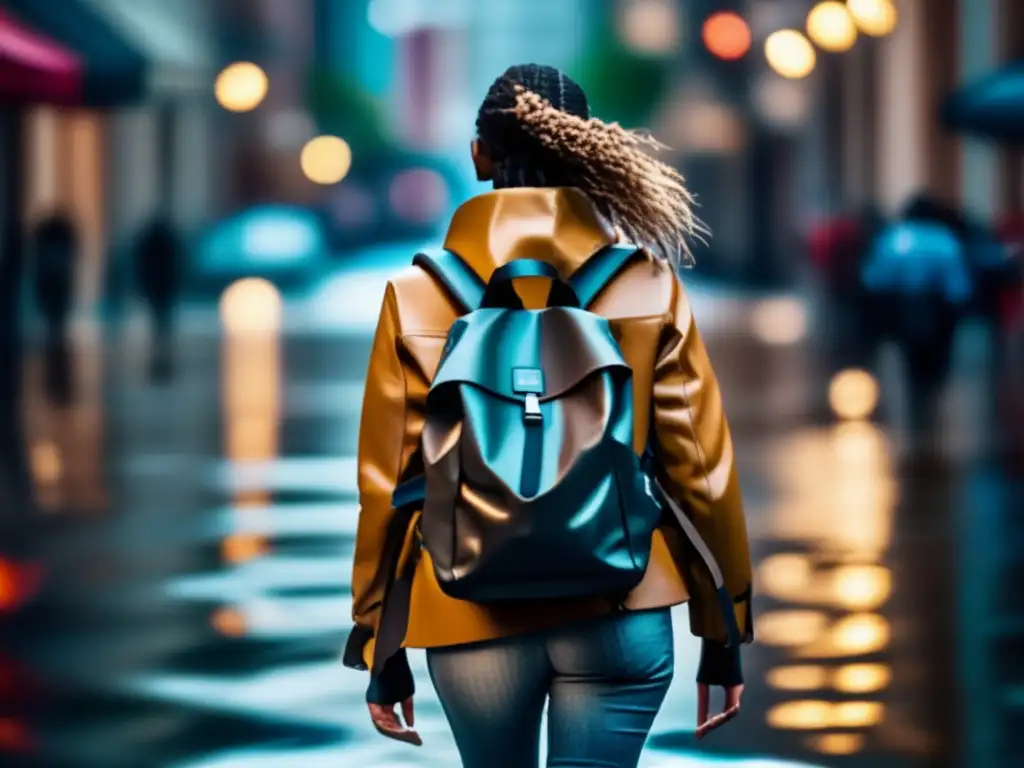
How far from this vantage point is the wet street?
6.43m

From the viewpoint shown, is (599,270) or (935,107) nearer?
(599,270)

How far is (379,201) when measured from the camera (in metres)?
88.7

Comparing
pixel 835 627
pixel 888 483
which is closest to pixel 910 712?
pixel 835 627

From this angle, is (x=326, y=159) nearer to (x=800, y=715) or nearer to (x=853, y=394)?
(x=853, y=394)

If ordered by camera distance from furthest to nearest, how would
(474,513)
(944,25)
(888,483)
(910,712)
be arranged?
(944,25), (888,483), (910,712), (474,513)

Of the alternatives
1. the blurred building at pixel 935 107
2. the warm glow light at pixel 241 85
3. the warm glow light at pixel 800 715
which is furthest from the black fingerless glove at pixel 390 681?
the blurred building at pixel 935 107

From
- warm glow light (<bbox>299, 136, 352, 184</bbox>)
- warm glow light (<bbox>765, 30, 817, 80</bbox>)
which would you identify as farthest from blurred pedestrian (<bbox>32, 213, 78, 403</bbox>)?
warm glow light (<bbox>765, 30, 817, 80</bbox>)

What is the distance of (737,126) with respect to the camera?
217 ft

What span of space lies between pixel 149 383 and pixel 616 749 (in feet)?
71.2

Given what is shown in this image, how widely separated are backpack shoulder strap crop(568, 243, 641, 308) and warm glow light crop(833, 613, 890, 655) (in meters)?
4.61

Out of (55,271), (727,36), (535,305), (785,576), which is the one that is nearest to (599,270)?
(535,305)

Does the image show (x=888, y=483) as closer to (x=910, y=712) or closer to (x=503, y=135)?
(x=910, y=712)

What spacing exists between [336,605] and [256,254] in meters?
49.4

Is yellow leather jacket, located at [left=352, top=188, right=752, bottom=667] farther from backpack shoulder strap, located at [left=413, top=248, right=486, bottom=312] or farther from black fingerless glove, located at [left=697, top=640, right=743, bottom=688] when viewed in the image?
black fingerless glove, located at [left=697, top=640, right=743, bottom=688]
